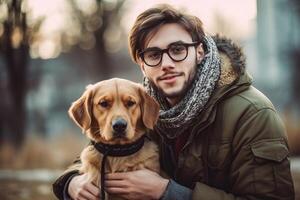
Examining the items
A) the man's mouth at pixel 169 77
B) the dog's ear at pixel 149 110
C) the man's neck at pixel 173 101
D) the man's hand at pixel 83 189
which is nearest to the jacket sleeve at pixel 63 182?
the man's hand at pixel 83 189

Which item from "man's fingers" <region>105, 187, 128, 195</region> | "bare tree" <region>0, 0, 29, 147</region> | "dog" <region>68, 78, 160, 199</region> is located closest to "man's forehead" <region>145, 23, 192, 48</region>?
"dog" <region>68, 78, 160, 199</region>

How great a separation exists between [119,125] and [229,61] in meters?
0.86

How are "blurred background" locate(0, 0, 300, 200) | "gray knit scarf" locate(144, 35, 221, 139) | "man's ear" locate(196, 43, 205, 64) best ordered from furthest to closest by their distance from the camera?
"blurred background" locate(0, 0, 300, 200), "man's ear" locate(196, 43, 205, 64), "gray knit scarf" locate(144, 35, 221, 139)

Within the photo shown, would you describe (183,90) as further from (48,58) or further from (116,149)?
(48,58)

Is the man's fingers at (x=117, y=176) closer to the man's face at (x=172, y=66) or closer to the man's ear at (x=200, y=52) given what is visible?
the man's face at (x=172, y=66)

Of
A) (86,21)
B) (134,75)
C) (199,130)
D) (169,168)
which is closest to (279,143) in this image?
(199,130)

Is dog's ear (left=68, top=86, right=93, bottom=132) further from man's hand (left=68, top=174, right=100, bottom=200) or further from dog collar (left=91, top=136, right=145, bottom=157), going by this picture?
man's hand (left=68, top=174, right=100, bottom=200)

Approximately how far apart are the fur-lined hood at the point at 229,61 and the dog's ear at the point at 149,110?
462 mm

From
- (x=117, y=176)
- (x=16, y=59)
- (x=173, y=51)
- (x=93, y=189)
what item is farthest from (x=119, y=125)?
(x=16, y=59)

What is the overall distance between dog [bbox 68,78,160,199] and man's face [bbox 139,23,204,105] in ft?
0.52

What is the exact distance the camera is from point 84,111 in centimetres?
344

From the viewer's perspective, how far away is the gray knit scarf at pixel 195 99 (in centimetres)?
322

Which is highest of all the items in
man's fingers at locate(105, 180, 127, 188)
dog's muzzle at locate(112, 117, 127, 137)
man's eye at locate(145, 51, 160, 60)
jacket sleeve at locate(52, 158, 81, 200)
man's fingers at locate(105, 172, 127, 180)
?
man's eye at locate(145, 51, 160, 60)

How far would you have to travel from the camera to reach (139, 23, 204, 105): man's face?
3320 mm
